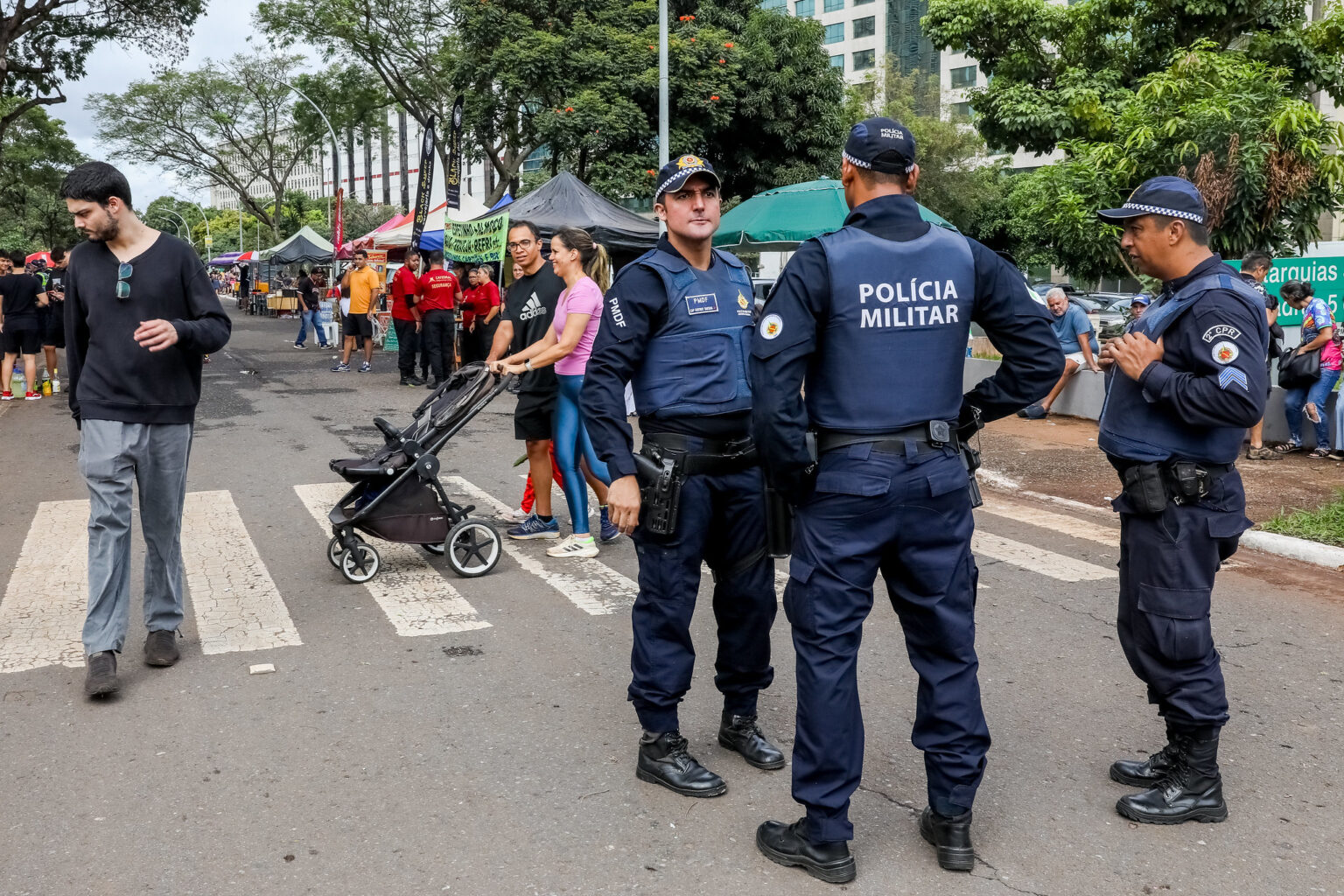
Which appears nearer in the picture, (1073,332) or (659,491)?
(659,491)

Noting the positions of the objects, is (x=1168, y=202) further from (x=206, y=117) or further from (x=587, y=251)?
(x=206, y=117)

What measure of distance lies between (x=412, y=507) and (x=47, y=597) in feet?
6.30

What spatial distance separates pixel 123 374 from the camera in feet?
15.5

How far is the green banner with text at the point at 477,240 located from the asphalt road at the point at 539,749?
10.0m

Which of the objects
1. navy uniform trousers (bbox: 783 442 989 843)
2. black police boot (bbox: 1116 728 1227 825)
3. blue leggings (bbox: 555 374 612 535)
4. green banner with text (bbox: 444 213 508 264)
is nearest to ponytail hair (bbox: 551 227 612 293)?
blue leggings (bbox: 555 374 612 535)

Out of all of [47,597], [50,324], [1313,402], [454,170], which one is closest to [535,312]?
[47,597]

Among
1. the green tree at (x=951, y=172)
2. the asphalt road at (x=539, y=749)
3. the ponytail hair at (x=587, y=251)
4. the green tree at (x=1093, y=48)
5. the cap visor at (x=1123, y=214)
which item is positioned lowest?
the asphalt road at (x=539, y=749)

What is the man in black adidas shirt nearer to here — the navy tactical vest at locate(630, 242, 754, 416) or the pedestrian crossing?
the pedestrian crossing

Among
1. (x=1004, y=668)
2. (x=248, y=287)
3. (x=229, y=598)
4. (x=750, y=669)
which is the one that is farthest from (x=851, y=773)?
(x=248, y=287)

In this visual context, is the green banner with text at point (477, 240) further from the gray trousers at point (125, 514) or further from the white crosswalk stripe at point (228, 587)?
the gray trousers at point (125, 514)

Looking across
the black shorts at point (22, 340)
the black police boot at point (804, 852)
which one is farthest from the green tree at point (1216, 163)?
the black shorts at point (22, 340)

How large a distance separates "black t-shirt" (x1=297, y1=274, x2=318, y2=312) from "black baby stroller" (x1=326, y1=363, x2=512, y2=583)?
19798mm

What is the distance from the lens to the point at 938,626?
320 cm

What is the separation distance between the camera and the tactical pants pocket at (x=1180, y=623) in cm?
350
